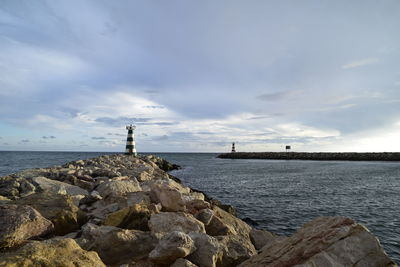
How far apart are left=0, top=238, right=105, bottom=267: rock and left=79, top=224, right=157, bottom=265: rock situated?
2.88ft

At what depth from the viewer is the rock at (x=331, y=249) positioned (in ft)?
9.77

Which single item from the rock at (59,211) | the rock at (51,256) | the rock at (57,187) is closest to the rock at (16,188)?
the rock at (57,187)

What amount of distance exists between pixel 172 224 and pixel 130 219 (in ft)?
2.74

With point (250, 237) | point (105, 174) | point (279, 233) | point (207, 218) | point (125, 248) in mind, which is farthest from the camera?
point (105, 174)

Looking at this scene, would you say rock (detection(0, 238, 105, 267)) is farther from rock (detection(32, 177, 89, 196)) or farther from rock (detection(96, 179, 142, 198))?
rock (detection(32, 177, 89, 196))

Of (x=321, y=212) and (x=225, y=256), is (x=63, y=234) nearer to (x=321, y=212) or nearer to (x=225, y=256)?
(x=225, y=256)

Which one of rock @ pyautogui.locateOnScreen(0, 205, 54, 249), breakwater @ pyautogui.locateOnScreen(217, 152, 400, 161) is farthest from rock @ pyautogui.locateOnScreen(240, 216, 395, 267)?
breakwater @ pyautogui.locateOnScreen(217, 152, 400, 161)

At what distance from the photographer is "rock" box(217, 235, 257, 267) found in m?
4.40

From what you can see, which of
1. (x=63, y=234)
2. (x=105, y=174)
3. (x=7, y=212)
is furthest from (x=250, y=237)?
(x=105, y=174)

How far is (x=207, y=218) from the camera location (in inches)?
229

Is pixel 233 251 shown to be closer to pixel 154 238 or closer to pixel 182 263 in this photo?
pixel 182 263

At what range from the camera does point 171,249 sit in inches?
148

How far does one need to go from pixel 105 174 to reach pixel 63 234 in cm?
830

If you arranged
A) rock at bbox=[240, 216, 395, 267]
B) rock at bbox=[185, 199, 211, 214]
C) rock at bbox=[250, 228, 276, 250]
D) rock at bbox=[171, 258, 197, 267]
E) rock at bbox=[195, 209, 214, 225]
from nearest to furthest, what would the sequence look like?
rock at bbox=[240, 216, 395, 267]
rock at bbox=[171, 258, 197, 267]
rock at bbox=[195, 209, 214, 225]
rock at bbox=[250, 228, 276, 250]
rock at bbox=[185, 199, 211, 214]
